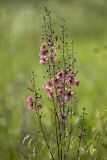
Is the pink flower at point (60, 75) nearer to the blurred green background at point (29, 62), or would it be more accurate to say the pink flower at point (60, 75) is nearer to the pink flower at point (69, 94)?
the pink flower at point (69, 94)

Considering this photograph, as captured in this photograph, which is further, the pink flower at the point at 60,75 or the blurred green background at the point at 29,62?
the blurred green background at the point at 29,62

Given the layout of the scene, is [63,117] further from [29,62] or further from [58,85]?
[29,62]

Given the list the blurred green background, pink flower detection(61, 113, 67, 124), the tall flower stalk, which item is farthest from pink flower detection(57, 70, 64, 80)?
the blurred green background

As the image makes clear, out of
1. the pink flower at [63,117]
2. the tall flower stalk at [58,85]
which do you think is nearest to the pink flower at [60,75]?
the tall flower stalk at [58,85]

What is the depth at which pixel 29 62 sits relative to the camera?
1025cm

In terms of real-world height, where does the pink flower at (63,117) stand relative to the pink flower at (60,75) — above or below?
below

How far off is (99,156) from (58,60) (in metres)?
0.87

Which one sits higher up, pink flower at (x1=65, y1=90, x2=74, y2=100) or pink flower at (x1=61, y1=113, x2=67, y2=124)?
pink flower at (x1=65, y1=90, x2=74, y2=100)

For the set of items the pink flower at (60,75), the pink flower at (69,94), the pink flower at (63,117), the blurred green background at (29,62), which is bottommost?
the pink flower at (63,117)

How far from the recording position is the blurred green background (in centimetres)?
572

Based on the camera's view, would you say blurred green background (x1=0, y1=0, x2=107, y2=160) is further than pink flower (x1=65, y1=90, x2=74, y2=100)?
Yes

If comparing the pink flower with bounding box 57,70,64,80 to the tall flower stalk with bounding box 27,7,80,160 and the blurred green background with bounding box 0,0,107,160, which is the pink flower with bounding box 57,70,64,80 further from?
the blurred green background with bounding box 0,0,107,160

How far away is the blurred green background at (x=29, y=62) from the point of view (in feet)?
18.8

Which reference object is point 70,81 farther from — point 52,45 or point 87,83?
point 87,83
